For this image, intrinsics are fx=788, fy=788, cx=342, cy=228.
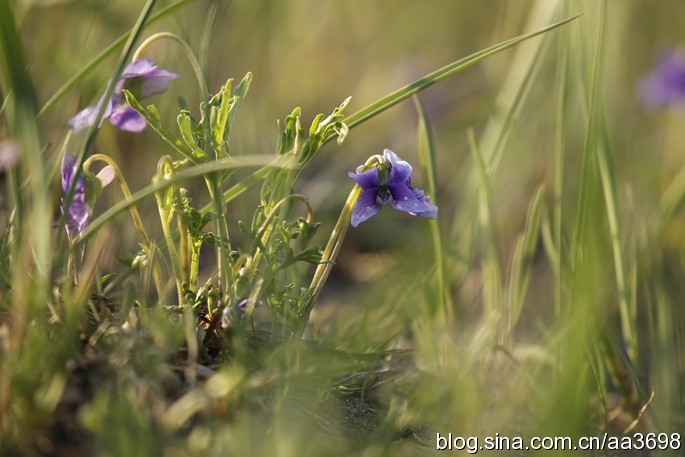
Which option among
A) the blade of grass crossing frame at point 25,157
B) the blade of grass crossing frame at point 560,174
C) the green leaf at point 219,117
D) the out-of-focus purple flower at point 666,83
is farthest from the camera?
the out-of-focus purple flower at point 666,83

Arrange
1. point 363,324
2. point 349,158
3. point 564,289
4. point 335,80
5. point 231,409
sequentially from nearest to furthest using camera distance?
point 231,409 < point 363,324 < point 564,289 < point 349,158 < point 335,80

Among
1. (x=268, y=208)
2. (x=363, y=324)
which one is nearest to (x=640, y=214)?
(x=363, y=324)

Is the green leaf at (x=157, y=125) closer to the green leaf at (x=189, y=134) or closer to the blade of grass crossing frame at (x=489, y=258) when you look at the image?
the green leaf at (x=189, y=134)

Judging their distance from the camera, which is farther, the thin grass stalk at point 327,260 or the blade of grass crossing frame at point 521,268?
the blade of grass crossing frame at point 521,268

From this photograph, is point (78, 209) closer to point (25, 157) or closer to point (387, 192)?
point (25, 157)

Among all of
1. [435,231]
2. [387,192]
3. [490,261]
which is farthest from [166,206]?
[490,261]

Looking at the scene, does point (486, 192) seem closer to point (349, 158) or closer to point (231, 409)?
point (231, 409)

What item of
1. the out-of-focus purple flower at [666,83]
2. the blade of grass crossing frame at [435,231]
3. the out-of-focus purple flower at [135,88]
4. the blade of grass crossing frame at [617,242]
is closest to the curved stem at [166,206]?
the out-of-focus purple flower at [135,88]

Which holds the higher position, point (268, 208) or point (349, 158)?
point (268, 208)
